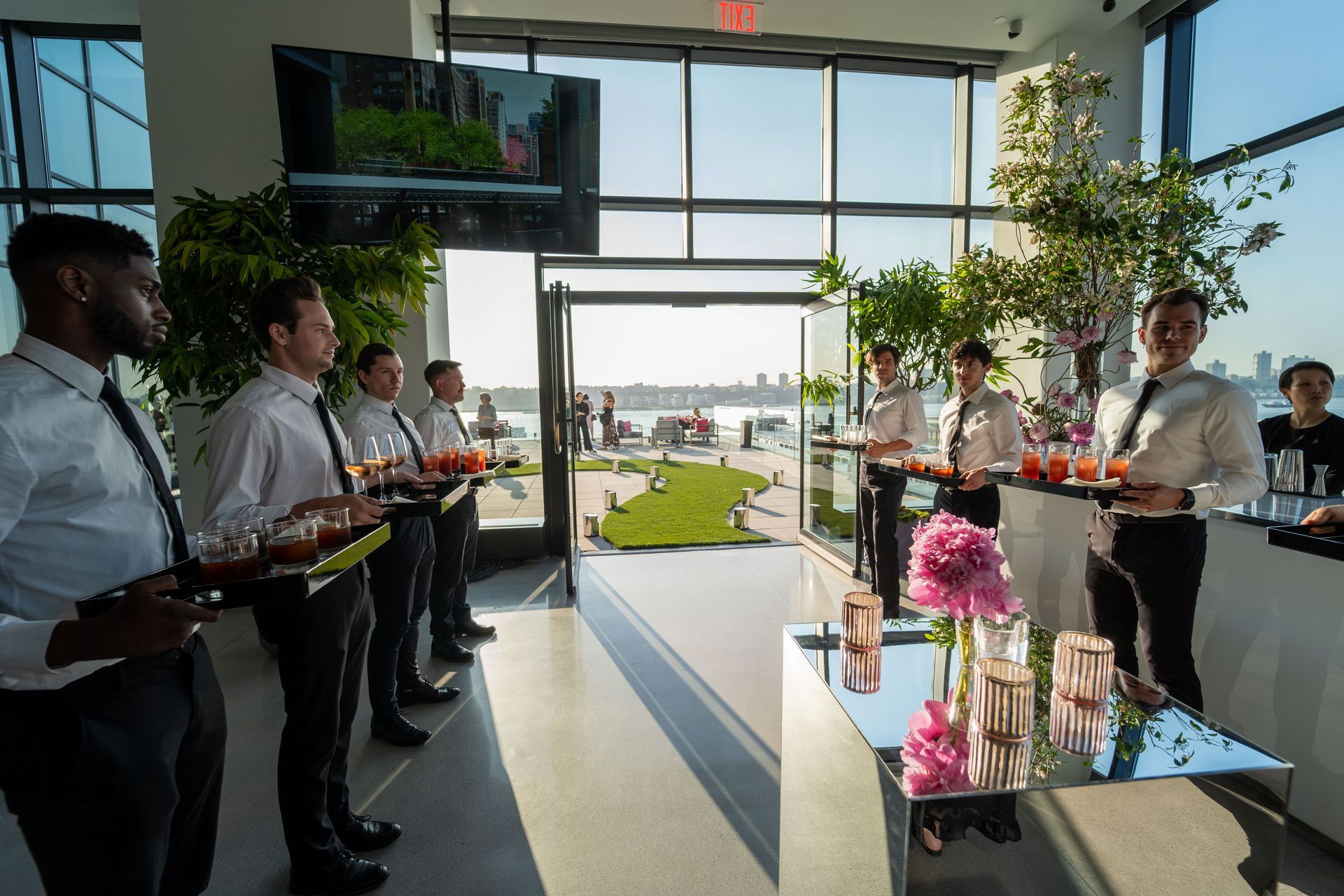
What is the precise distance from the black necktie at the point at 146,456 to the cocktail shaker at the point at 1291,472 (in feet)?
14.4

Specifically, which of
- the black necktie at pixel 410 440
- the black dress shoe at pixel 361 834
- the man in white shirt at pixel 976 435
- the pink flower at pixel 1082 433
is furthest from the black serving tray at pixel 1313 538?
the black necktie at pixel 410 440

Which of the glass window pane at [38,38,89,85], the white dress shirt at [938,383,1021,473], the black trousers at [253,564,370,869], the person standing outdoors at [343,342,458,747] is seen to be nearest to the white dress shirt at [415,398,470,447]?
the person standing outdoors at [343,342,458,747]

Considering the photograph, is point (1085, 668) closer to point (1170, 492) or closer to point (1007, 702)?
point (1007, 702)

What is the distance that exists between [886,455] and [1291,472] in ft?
6.69

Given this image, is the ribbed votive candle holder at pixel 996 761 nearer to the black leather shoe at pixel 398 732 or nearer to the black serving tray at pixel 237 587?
the black serving tray at pixel 237 587

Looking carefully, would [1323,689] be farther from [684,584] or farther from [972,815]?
[684,584]

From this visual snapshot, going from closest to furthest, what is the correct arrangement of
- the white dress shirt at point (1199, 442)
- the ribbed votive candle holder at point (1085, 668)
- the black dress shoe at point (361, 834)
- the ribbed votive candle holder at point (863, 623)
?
the ribbed votive candle holder at point (1085, 668) → the ribbed votive candle holder at point (863, 623) → the black dress shoe at point (361, 834) → the white dress shirt at point (1199, 442)

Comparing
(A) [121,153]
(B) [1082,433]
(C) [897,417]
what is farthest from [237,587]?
(A) [121,153]

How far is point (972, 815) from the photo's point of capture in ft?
3.65

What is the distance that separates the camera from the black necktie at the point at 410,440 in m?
2.92

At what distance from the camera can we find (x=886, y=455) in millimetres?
4270

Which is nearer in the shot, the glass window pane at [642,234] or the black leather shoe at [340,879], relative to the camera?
the black leather shoe at [340,879]

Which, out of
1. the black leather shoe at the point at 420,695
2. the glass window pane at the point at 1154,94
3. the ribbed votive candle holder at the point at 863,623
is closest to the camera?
the ribbed votive candle holder at the point at 863,623

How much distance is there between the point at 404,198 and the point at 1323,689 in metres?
5.49
